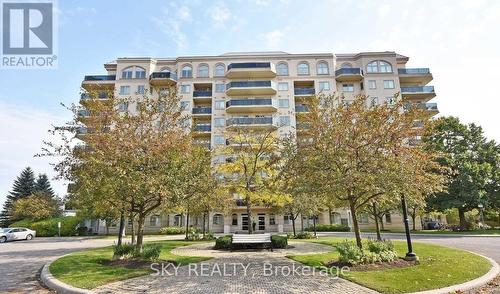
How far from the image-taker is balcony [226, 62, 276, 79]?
50531 millimetres

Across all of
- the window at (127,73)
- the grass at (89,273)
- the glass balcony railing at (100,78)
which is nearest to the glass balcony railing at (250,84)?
the window at (127,73)

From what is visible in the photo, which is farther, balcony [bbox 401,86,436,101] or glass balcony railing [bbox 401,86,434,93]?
glass balcony railing [bbox 401,86,434,93]

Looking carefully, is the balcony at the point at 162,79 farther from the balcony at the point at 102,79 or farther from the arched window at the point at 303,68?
the arched window at the point at 303,68

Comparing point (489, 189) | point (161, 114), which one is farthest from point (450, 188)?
point (161, 114)

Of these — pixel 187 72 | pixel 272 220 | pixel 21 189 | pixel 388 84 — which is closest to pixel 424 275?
pixel 272 220

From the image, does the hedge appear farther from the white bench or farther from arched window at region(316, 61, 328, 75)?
arched window at region(316, 61, 328, 75)

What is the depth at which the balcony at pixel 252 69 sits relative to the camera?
166ft

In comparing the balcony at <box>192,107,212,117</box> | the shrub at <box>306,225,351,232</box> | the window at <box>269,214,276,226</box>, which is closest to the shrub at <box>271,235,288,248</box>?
→ the shrub at <box>306,225,351,232</box>

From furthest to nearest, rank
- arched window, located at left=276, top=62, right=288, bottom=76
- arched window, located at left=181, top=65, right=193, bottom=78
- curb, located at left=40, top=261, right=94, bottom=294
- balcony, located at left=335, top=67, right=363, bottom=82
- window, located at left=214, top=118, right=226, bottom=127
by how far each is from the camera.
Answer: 1. arched window, located at left=276, top=62, right=288, bottom=76
2. arched window, located at left=181, top=65, right=193, bottom=78
3. balcony, located at left=335, top=67, right=363, bottom=82
4. window, located at left=214, top=118, right=226, bottom=127
5. curb, located at left=40, top=261, right=94, bottom=294

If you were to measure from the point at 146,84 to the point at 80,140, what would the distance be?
38930 mm

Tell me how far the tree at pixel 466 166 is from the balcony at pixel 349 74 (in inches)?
671

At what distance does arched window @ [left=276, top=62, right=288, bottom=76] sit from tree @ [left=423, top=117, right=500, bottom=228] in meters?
25.3

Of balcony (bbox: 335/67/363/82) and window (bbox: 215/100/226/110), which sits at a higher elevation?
balcony (bbox: 335/67/363/82)

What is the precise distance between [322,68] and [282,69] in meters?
6.81
